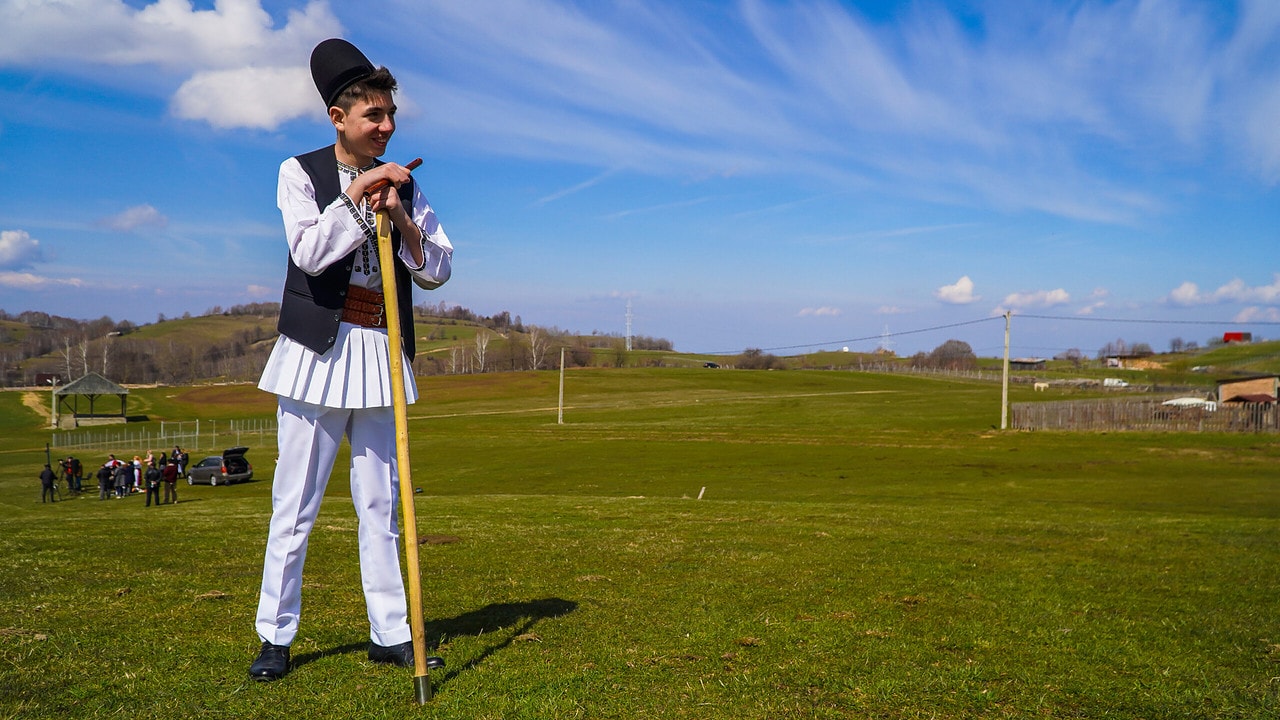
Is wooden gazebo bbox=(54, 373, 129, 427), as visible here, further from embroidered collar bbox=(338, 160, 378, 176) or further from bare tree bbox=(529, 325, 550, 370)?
embroidered collar bbox=(338, 160, 378, 176)

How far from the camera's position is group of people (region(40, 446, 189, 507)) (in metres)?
31.5

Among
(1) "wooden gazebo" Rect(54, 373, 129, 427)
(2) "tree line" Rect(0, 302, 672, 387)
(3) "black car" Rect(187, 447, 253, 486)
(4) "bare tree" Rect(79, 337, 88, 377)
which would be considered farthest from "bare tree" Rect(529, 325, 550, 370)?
(3) "black car" Rect(187, 447, 253, 486)

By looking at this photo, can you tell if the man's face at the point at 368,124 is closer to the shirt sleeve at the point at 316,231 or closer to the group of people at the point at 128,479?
the shirt sleeve at the point at 316,231

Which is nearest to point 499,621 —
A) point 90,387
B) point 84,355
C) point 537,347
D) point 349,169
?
point 349,169

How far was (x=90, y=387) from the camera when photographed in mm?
82500

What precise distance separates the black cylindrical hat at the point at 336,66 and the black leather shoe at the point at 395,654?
10.2ft

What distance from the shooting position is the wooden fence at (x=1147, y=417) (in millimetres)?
55375

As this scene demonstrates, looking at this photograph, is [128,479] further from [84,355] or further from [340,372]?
[84,355]

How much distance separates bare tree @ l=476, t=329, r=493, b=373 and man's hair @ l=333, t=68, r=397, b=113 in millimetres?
154108

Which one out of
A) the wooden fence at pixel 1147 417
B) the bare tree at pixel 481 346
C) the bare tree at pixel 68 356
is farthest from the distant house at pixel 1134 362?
the bare tree at pixel 68 356

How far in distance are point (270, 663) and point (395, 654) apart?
2.13 feet

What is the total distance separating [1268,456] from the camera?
43438 millimetres

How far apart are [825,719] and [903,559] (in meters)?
5.34

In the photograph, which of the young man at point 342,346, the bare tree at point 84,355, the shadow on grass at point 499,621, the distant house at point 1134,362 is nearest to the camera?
the young man at point 342,346
